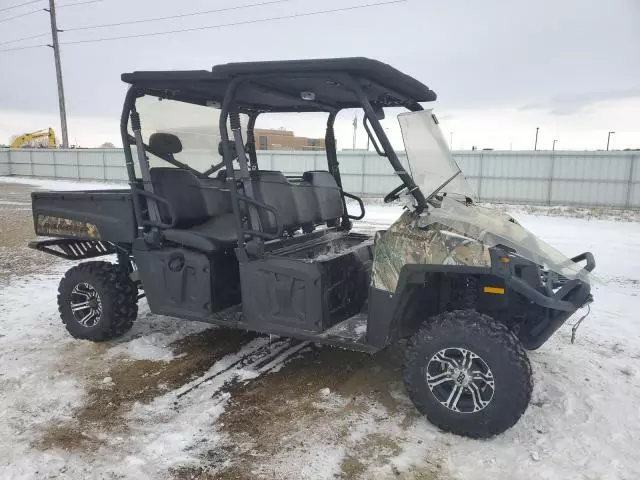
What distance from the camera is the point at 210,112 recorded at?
17.0ft

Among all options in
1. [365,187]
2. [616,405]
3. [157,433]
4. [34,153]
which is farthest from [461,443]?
[34,153]

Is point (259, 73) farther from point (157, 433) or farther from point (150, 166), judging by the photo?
point (157, 433)

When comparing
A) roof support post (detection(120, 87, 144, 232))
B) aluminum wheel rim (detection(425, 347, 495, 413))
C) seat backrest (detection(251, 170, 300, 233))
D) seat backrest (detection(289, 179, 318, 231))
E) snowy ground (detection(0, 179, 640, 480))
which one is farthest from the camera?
seat backrest (detection(289, 179, 318, 231))

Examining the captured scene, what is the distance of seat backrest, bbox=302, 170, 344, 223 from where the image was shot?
5.35 metres

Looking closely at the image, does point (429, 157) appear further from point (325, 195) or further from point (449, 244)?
point (325, 195)

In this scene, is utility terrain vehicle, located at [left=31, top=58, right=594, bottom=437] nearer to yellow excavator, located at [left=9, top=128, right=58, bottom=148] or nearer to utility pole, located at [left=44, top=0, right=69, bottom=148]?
utility pole, located at [left=44, top=0, right=69, bottom=148]

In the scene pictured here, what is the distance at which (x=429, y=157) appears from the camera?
4.21 metres

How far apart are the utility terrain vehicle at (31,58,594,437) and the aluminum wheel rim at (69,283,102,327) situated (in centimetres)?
2

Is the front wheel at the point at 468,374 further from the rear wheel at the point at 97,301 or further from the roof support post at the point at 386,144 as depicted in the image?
the rear wheel at the point at 97,301

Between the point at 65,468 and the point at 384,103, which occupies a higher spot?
the point at 384,103

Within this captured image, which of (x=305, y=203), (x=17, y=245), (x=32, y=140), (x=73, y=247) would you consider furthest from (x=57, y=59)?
(x=305, y=203)

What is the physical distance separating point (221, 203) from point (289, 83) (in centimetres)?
154

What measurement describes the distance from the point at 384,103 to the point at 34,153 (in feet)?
113

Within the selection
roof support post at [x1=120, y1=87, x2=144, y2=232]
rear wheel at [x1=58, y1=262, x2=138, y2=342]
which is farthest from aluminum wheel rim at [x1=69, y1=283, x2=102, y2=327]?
roof support post at [x1=120, y1=87, x2=144, y2=232]
